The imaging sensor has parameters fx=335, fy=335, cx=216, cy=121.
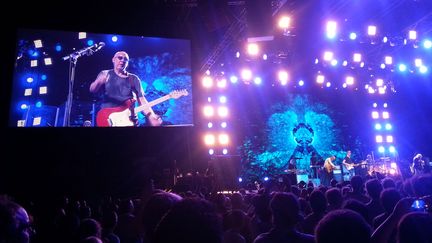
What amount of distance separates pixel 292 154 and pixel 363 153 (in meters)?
4.31

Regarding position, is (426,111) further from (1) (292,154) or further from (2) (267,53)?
(2) (267,53)

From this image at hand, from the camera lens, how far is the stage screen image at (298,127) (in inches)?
680

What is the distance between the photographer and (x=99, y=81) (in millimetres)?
10070

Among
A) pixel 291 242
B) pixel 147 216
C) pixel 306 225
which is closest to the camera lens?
pixel 147 216

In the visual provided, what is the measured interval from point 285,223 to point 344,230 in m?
1.03

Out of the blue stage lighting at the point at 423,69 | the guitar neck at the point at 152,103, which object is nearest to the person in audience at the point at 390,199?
the guitar neck at the point at 152,103

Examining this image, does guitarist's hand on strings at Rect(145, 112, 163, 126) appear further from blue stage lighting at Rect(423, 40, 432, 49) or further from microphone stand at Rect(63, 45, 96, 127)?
blue stage lighting at Rect(423, 40, 432, 49)

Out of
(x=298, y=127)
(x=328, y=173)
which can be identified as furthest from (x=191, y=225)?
(x=298, y=127)

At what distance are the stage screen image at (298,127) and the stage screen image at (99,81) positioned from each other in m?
7.05

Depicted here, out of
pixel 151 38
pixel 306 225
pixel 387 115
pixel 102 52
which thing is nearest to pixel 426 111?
pixel 387 115

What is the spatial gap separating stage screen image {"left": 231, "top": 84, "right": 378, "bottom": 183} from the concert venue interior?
1.11 m

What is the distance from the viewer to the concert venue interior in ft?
31.6

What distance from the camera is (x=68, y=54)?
991 centimetres

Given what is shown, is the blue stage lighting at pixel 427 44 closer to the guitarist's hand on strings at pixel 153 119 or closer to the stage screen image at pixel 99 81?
the stage screen image at pixel 99 81
